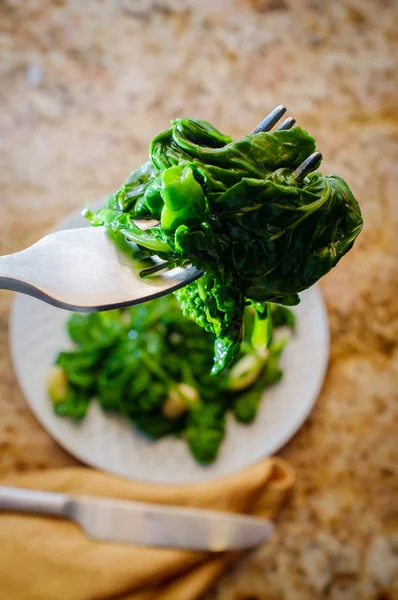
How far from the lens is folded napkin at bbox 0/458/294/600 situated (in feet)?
10.1

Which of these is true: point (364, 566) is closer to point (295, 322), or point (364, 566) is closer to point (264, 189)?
point (295, 322)

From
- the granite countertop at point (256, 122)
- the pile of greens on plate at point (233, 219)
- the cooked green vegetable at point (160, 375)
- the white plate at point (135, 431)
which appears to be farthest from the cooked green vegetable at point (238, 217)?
the granite countertop at point (256, 122)

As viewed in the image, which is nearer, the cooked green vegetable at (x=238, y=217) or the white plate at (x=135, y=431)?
the cooked green vegetable at (x=238, y=217)

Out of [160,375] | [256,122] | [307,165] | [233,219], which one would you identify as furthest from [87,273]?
[256,122]

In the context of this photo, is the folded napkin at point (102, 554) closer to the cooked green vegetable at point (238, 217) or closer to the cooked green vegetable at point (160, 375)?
the cooked green vegetable at point (160, 375)

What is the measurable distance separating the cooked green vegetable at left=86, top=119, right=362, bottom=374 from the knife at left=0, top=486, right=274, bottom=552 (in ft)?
4.81

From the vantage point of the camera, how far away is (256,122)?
13.1 ft

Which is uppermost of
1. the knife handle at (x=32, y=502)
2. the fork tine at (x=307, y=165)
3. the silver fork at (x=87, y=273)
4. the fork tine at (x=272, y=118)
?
the fork tine at (x=272, y=118)

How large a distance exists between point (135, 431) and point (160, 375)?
0.34m

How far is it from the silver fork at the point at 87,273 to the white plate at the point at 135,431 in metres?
1.41

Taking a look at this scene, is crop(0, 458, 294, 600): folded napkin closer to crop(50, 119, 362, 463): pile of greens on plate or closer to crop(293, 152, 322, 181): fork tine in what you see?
crop(50, 119, 362, 463): pile of greens on plate

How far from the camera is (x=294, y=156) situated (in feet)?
6.52

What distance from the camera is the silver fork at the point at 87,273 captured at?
194cm

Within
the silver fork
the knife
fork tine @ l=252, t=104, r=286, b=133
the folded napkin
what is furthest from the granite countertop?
fork tine @ l=252, t=104, r=286, b=133
